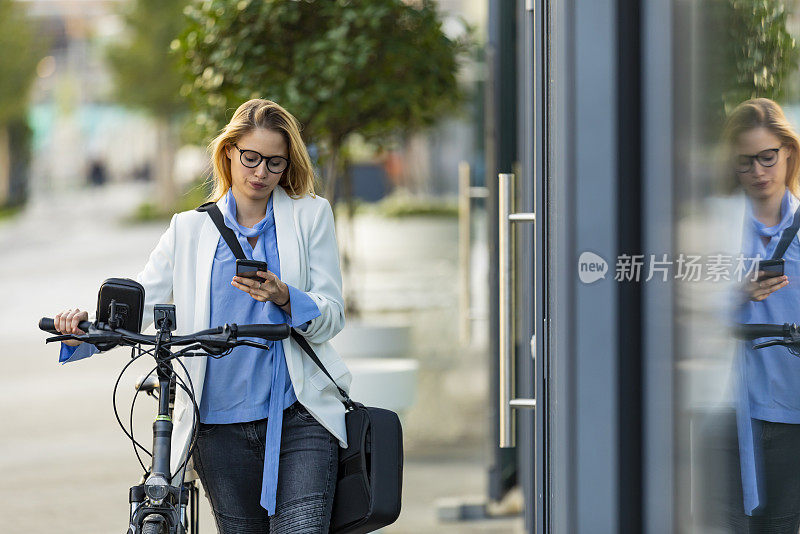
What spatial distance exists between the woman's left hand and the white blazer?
0.14 meters

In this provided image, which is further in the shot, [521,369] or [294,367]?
[521,369]

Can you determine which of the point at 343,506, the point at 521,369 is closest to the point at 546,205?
the point at 343,506

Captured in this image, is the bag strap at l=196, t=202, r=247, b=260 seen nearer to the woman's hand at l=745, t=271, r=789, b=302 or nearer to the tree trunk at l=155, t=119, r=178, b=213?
the woman's hand at l=745, t=271, r=789, b=302

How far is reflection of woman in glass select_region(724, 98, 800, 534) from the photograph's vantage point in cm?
237

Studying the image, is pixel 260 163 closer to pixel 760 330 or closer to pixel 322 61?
pixel 760 330

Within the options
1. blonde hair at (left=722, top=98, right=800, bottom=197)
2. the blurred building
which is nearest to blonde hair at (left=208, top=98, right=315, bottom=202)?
blonde hair at (left=722, top=98, right=800, bottom=197)

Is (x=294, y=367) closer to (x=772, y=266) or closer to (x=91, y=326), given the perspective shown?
(x=91, y=326)

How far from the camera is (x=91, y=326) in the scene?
2549 mm

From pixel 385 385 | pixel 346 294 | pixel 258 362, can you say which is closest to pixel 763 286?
pixel 258 362

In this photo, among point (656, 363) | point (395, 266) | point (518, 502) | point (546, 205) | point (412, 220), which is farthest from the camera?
point (412, 220)

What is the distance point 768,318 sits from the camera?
2451 mm

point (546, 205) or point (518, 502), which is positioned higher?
point (546, 205)

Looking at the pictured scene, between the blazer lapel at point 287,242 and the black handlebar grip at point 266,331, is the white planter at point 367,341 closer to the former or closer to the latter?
the blazer lapel at point 287,242

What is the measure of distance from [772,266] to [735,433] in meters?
0.41
